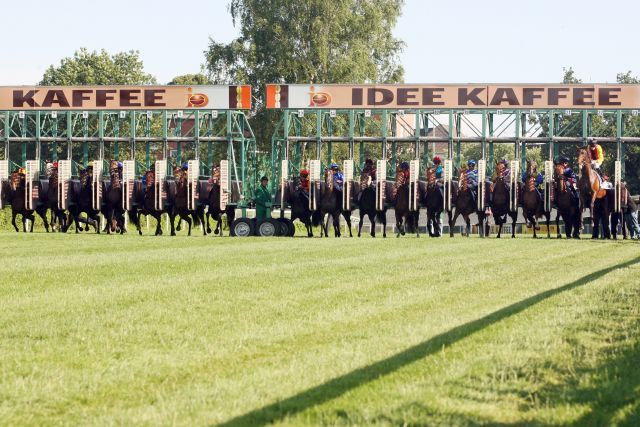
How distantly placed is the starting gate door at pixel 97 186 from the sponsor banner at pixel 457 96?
19.6 ft

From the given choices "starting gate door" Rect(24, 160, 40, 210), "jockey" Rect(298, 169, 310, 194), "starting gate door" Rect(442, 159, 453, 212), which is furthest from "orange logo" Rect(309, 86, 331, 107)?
"starting gate door" Rect(24, 160, 40, 210)

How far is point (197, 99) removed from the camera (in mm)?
39375

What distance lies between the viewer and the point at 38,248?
22.4 meters

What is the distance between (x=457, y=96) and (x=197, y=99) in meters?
8.58

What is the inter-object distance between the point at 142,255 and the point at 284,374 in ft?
43.0

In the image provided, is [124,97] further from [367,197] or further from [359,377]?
[359,377]

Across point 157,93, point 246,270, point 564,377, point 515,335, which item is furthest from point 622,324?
point 157,93

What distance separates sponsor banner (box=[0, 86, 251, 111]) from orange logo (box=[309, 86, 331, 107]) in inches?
81.6

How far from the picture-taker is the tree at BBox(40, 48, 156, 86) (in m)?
71.1

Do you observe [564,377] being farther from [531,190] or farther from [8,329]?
[531,190]

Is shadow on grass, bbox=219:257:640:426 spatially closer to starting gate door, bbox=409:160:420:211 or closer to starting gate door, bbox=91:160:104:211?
starting gate door, bbox=409:160:420:211

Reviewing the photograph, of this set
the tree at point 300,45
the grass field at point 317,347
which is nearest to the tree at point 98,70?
the tree at point 300,45

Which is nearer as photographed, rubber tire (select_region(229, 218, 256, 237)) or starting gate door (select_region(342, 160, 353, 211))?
starting gate door (select_region(342, 160, 353, 211))

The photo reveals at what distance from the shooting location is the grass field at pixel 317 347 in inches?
225
